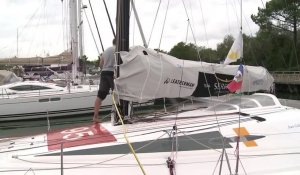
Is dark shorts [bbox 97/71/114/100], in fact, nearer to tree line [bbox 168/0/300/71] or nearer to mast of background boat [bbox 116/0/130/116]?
mast of background boat [bbox 116/0/130/116]

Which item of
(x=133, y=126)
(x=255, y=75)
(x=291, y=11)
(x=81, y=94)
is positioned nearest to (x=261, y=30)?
(x=291, y=11)

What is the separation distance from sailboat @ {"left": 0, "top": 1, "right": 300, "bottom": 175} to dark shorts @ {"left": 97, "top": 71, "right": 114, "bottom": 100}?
453mm

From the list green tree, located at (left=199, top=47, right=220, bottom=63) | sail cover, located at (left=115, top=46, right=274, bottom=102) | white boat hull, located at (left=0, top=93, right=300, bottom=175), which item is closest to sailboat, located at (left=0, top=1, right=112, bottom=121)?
green tree, located at (left=199, top=47, right=220, bottom=63)

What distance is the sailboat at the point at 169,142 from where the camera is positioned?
4.64 m

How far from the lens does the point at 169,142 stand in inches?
Result: 199

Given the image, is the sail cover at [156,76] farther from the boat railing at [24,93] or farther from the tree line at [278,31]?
the tree line at [278,31]

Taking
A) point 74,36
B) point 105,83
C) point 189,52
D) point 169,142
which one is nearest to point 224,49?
point 189,52

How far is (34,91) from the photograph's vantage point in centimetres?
1681

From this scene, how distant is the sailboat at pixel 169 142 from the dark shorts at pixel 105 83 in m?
0.45

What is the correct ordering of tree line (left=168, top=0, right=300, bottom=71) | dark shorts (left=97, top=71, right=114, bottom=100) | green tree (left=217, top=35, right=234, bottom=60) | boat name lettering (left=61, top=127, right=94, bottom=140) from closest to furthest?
boat name lettering (left=61, top=127, right=94, bottom=140)
dark shorts (left=97, top=71, right=114, bottom=100)
tree line (left=168, top=0, right=300, bottom=71)
green tree (left=217, top=35, right=234, bottom=60)

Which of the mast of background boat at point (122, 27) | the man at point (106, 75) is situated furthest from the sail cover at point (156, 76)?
the man at point (106, 75)

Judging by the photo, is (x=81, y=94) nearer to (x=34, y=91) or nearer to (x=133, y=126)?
(x=34, y=91)

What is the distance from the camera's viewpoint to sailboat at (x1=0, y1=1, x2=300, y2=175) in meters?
4.64

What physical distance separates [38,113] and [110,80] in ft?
36.2
